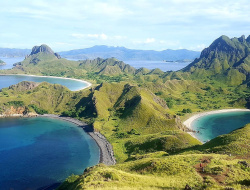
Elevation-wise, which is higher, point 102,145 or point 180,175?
point 180,175

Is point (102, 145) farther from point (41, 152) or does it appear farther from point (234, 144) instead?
point (234, 144)

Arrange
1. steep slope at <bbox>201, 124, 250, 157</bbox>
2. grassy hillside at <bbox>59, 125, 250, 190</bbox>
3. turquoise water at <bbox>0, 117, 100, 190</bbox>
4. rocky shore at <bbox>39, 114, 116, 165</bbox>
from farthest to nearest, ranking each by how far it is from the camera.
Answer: rocky shore at <bbox>39, 114, 116, 165</bbox>, turquoise water at <bbox>0, 117, 100, 190</bbox>, steep slope at <bbox>201, 124, 250, 157</bbox>, grassy hillside at <bbox>59, 125, 250, 190</bbox>

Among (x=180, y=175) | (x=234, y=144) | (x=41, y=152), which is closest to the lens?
(x=180, y=175)

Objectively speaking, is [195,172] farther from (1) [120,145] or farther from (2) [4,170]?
(2) [4,170]

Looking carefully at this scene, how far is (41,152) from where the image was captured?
131 metres

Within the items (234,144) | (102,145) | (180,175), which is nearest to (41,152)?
(102,145)

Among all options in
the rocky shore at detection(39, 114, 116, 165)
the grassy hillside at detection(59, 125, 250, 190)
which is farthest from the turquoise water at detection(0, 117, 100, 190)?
the grassy hillside at detection(59, 125, 250, 190)

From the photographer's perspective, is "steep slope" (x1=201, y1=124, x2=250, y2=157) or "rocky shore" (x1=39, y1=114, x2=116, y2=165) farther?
"rocky shore" (x1=39, y1=114, x2=116, y2=165)

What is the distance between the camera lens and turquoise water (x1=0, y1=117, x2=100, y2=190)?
332 ft

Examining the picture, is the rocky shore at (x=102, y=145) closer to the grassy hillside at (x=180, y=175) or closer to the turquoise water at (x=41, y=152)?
the turquoise water at (x=41, y=152)

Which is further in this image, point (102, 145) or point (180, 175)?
point (102, 145)

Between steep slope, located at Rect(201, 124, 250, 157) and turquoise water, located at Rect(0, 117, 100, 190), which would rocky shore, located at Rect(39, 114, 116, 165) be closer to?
turquoise water, located at Rect(0, 117, 100, 190)

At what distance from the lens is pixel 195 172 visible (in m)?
56.9

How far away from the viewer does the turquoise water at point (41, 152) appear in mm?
101300
